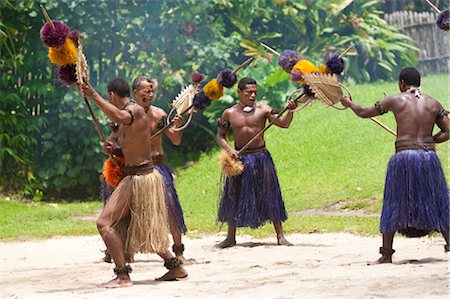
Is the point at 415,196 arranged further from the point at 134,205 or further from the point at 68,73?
the point at 68,73

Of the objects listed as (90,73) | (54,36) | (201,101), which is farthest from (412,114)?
(90,73)

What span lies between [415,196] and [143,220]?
6.20 feet

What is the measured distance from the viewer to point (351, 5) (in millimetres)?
20891

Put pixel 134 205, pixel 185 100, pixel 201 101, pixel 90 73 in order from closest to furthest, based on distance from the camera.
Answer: pixel 134 205 → pixel 201 101 → pixel 185 100 → pixel 90 73

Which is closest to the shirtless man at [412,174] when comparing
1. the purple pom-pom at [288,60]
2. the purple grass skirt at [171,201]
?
the purple pom-pom at [288,60]

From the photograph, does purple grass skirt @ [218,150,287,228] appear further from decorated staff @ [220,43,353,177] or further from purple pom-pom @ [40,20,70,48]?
purple pom-pom @ [40,20,70,48]

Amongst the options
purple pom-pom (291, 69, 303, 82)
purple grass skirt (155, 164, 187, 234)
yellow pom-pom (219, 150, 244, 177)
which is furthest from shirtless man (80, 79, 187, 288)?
yellow pom-pom (219, 150, 244, 177)

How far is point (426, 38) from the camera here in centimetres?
2192

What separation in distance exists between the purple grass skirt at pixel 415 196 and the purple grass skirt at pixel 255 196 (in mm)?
1846

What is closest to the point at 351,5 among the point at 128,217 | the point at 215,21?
the point at 215,21

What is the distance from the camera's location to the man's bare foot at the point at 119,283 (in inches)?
299

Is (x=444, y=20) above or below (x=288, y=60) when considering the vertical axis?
above

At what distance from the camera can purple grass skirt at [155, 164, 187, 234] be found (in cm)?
895

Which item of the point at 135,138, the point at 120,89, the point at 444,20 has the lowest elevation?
the point at 135,138
